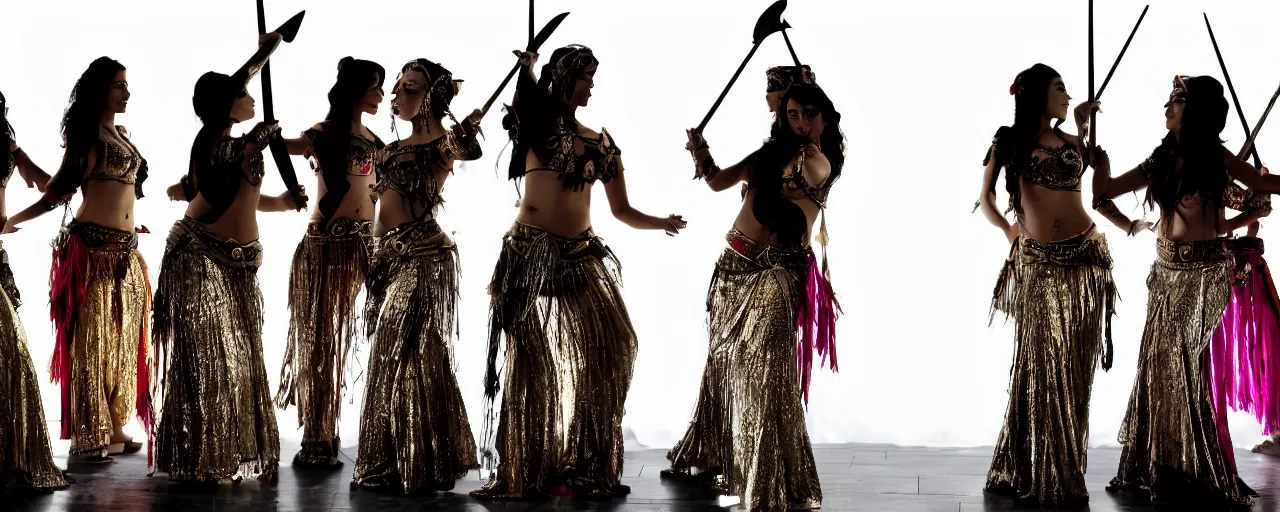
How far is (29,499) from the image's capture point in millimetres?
4543

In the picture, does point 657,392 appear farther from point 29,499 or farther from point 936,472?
point 29,499

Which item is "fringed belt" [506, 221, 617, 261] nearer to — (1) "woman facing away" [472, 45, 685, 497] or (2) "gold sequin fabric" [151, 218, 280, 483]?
(1) "woman facing away" [472, 45, 685, 497]

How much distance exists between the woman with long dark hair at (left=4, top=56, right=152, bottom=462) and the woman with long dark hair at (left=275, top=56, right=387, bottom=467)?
59 centimetres

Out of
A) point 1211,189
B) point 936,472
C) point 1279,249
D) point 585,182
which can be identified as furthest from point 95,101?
point 1279,249

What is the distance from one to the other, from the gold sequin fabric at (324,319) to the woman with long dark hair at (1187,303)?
2571mm

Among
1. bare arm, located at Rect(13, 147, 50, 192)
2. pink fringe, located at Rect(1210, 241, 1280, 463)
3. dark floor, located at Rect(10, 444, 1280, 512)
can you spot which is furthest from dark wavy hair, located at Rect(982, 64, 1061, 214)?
bare arm, located at Rect(13, 147, 50, 192)

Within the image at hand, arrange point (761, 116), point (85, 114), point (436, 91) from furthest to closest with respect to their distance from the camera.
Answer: point (761, 116) < point (85, 114) < point (436, 91)

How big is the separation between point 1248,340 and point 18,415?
4.17m

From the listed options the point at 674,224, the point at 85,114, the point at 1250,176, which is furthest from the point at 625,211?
the point at 1250,176

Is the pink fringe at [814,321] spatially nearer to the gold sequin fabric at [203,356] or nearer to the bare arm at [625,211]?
the bare arm at [625,211]

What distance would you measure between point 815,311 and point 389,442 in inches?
55.4

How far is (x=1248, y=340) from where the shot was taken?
210 inches

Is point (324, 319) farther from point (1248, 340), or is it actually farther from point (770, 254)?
point (1248, 340)

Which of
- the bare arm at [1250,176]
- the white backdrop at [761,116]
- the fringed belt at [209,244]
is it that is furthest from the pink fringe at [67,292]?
the bare arm at [1250,176]
